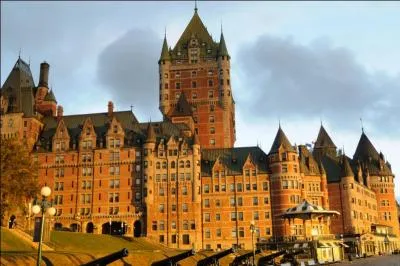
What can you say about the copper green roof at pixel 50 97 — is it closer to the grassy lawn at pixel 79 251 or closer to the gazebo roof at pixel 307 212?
the grassy lawn at pixel 79 251

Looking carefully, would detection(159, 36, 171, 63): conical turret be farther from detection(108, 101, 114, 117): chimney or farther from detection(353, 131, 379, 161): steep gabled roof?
detection(353, 131, 379, 161): steep gabled roof

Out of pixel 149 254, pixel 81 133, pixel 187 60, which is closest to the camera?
pixel 149 254

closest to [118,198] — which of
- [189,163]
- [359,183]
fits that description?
[189,163]

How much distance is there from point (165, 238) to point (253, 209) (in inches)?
816

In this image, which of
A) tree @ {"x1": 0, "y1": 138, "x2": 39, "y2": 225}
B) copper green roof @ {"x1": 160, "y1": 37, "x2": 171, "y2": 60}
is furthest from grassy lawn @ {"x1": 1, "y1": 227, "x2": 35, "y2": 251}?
copper green roof @ {"x1": 160, "y1": 37, "x2": 171, "y2": 60}

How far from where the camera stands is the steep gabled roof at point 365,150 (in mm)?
151250

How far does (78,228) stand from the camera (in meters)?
115

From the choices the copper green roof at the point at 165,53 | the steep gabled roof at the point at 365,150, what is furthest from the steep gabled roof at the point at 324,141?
the copper green roof at the point at 165,53

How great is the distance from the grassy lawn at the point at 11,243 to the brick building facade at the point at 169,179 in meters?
46.1

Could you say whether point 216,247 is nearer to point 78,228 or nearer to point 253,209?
point 253,209

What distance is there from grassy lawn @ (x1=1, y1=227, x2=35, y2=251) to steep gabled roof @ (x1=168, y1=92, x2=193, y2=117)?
225ft

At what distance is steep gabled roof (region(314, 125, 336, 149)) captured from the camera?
147 metres

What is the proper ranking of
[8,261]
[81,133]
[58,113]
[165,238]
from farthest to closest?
[58,113] < [81,133] < [165,238] < [8,261]

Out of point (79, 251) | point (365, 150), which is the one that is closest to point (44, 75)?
point (79, 251)
